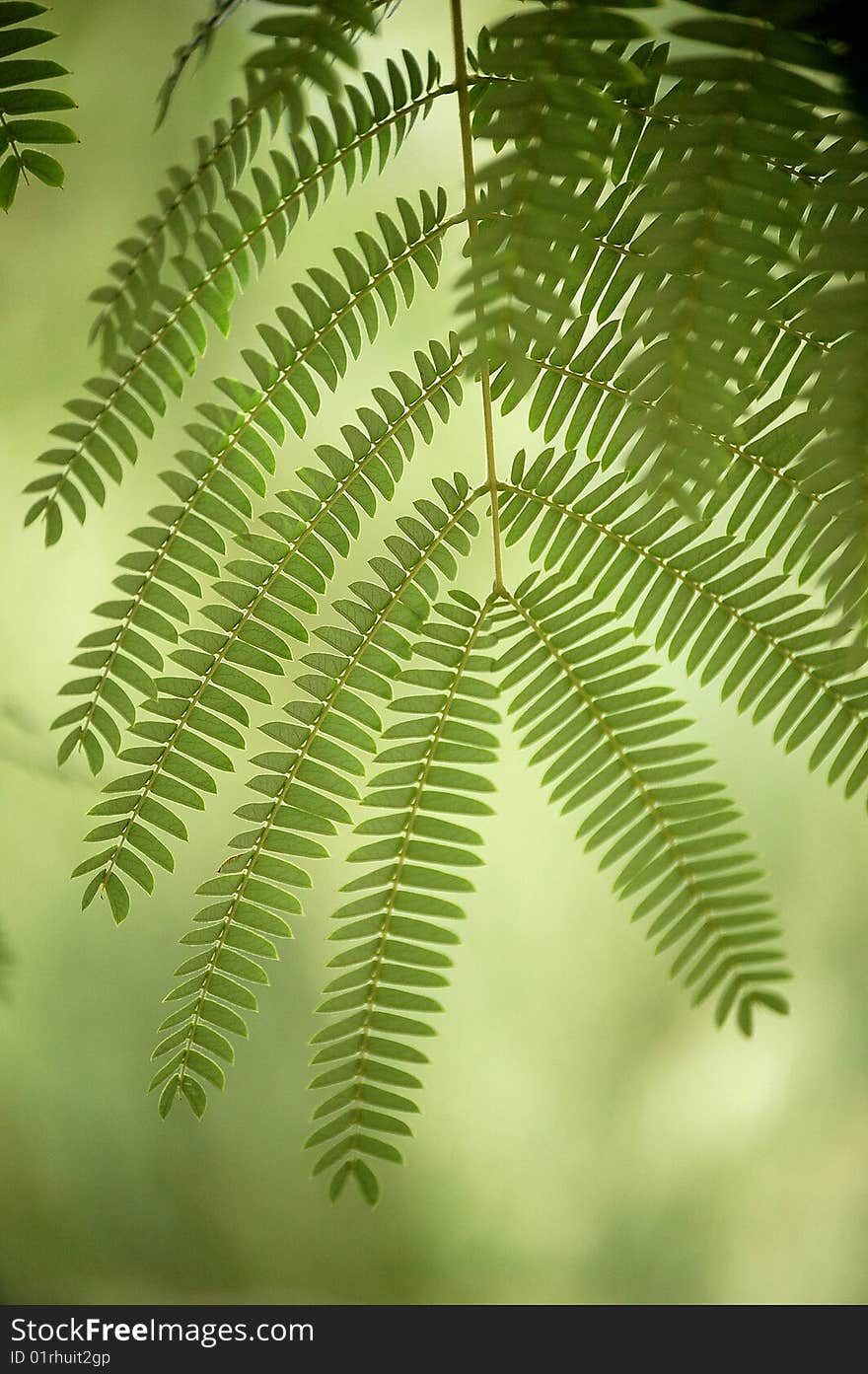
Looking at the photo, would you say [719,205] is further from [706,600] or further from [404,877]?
[404,877]

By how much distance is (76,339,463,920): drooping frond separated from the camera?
1.77 feet

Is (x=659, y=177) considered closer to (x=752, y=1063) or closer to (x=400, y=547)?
(x=400, y=547)

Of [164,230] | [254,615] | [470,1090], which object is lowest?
[470,1090]

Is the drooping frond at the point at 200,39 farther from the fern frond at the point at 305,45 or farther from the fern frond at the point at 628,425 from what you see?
the fern frond at the point at 628,425

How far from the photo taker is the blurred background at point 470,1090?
6.87ft

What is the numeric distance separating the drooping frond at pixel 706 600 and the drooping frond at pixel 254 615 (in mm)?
74

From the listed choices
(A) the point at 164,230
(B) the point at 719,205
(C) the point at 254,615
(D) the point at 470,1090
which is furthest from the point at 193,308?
(D) the point at 470,1090

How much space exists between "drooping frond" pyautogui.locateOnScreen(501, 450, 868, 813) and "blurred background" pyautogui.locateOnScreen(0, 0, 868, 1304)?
4.82ft

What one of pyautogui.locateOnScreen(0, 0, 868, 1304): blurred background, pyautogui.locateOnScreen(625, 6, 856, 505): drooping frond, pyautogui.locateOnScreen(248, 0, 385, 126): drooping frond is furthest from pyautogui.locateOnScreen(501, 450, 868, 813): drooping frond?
pyautogui.locateOnScreen(0, 0, 868, 1304): blurred background

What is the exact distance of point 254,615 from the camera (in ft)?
1.78

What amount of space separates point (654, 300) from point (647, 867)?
0.88ft

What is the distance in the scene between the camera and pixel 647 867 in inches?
19.2

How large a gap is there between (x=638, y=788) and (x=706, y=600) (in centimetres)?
12

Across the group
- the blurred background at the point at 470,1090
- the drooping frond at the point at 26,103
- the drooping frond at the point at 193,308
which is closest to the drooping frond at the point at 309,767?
the drooping frond at the point at 193,308
